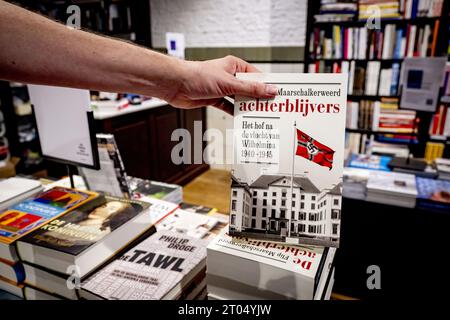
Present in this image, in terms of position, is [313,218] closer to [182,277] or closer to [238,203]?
[238,203]

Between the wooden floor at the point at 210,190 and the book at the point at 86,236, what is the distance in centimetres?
202

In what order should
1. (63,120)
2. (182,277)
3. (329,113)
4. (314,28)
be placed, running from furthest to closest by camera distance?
(314,28) < (63,120) < (182,277) < (329,113)

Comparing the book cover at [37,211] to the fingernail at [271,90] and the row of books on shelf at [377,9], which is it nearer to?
the fingernail at [271,90]

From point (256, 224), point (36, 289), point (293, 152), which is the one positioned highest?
point (293, 152)

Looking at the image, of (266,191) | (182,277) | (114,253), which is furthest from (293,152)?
(114,253)

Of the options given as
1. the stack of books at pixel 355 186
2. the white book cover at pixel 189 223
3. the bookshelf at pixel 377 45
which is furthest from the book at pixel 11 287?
the bookshelf at pixel 377 45

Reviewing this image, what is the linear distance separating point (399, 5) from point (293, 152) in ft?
8.92

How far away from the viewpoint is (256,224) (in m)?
0.70

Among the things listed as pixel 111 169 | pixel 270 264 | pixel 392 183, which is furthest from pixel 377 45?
pixel 270 264

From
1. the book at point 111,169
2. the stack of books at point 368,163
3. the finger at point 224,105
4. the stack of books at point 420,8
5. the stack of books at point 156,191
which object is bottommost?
the stack of books at point 368,163

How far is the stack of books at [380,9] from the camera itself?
2662 millimetres

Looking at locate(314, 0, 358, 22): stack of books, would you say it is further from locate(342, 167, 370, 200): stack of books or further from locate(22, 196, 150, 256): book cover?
locate(22, 196, 150, 256): book cover

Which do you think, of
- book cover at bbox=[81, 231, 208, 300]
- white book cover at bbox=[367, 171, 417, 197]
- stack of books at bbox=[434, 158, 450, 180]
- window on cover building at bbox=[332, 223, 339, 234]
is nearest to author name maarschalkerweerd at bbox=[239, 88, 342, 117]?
window on cover building at bbox=[332, 223, 339, 234]

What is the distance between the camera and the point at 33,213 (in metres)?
0.95
